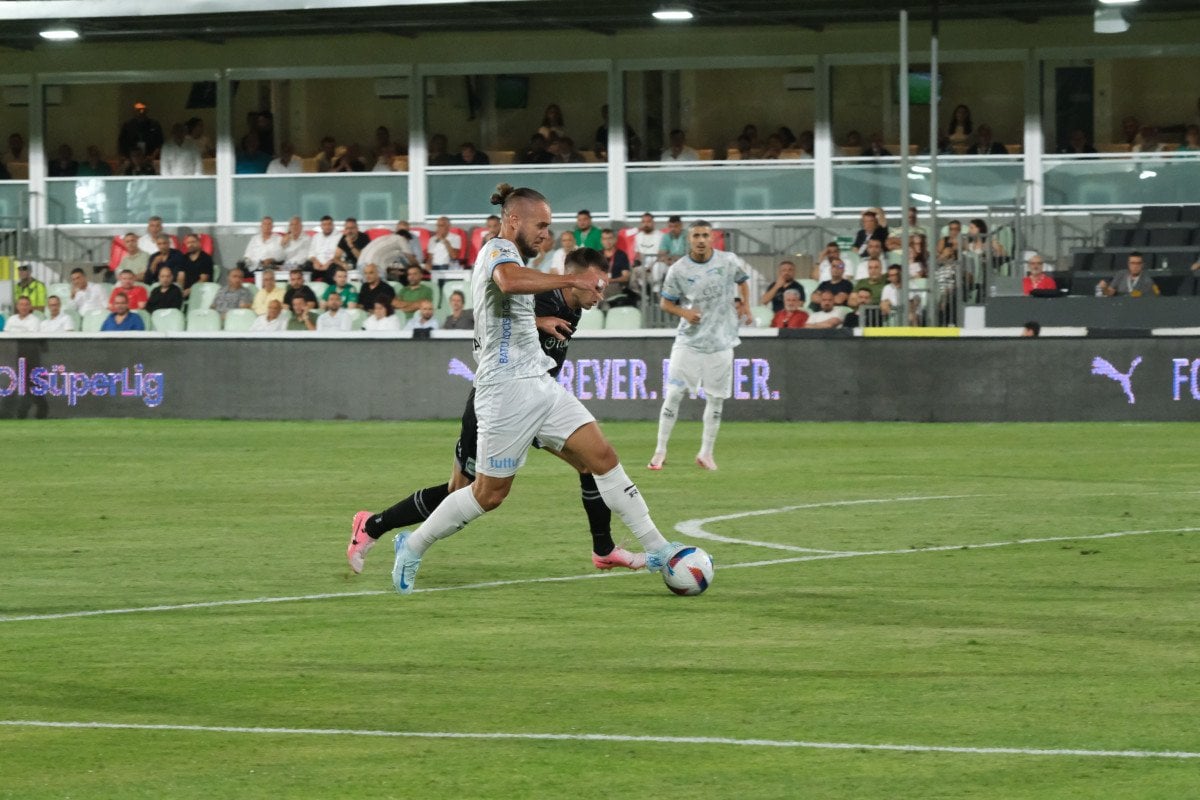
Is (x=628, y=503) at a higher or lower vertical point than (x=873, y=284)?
lower

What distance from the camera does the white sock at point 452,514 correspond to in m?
10.2

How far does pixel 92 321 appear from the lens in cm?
3005

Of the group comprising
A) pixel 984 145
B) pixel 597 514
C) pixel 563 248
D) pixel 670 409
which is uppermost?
pixel 984 145

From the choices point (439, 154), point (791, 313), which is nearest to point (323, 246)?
point (439, 154)

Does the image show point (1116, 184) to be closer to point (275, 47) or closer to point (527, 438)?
point (275, 47)

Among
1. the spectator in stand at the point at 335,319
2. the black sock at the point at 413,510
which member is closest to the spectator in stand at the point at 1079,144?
the spectator in stand at the point at 335,319

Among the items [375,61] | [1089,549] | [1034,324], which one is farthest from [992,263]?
[1089,549]

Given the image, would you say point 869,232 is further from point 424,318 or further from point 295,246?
point 295,246

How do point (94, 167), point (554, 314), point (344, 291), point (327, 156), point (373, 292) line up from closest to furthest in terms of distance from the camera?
point (554, 314), point (373, 292), point (344, 291), point (327, 156), point (94, 167)

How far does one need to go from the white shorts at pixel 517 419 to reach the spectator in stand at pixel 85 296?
22.0 m

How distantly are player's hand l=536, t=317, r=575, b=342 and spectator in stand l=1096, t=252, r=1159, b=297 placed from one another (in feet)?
55.0

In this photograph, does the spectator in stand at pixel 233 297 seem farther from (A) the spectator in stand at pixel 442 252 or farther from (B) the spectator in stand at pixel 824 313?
(B) the spectator in stand at pixel 824 313

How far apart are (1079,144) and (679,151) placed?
6.37m

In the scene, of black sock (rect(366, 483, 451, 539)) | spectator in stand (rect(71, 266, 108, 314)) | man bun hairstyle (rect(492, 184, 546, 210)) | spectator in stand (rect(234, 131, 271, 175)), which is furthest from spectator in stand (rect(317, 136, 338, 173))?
man bun hairstyle (rect(492, 184, 546, 210))
